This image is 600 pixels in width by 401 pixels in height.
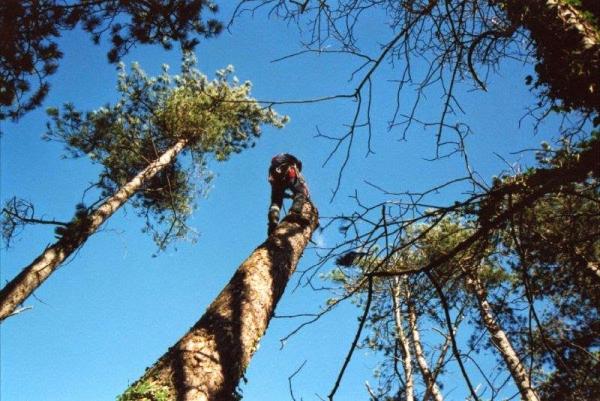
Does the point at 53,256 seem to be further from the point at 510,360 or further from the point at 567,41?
the point at 567,41

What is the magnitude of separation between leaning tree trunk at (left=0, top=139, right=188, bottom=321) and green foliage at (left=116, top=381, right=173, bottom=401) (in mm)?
3946

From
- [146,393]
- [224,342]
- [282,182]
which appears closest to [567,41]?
[224,342]

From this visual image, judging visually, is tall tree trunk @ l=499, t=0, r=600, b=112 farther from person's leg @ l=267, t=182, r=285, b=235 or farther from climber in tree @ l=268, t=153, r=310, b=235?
person's leg @ l=267, t=182, r=285, b=235

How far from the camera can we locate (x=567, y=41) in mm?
2705

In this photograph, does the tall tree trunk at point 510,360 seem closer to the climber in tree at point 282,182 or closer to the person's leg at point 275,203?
the person's leg at point 275,203

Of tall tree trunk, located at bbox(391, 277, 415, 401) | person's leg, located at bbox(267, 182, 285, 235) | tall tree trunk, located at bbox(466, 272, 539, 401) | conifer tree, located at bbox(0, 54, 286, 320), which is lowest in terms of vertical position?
tall tree trunk, located at bbox(466, 272, 539, 401)

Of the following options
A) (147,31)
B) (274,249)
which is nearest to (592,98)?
(274,249)

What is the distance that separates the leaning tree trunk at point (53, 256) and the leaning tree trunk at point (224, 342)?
3893mm

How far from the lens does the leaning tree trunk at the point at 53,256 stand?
17.6ft

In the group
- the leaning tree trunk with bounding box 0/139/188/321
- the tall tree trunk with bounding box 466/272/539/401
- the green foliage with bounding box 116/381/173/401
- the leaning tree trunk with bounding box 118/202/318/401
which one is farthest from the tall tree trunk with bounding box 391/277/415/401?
the leaning tree trunk with bounding box 0/139/188/321

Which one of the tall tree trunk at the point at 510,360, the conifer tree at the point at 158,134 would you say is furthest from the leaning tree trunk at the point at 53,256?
the tall tree trunk at the point at 510,360

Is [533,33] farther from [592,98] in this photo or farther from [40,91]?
[40,91]

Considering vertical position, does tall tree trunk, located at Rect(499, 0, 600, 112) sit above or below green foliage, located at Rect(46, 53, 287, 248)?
below

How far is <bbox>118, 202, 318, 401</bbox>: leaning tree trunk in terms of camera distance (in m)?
2.29
